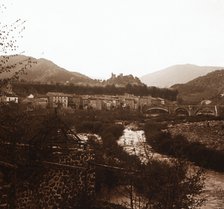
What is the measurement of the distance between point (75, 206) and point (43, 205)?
1163 mm

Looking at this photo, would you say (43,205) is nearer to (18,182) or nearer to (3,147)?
(18,182)

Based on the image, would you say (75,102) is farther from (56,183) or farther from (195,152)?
(56,183)

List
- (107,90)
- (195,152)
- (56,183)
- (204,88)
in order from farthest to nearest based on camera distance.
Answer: (204,88) < (107,90) < (195,152) < (56,183)

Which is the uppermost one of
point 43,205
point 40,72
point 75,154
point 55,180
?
point 40,72

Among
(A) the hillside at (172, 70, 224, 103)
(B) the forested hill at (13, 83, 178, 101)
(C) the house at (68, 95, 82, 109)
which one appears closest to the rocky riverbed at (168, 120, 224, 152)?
(C) the house at (68, 95, 82, 109)

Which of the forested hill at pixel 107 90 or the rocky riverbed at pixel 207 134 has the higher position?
the forested hill at pixel 107 90

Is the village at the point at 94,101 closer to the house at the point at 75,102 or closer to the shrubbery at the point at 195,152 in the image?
the house at the point at 75,102

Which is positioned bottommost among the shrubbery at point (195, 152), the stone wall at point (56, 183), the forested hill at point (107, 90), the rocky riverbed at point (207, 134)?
the shrubbery at point (195, 152)

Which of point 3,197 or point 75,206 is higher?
point 3,197

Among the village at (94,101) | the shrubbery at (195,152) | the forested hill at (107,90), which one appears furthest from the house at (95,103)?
the shrubbery at (195,152)

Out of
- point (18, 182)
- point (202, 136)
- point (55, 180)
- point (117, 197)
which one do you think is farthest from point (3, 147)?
point (202, 136)

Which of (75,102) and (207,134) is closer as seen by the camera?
(207,134)

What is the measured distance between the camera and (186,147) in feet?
87.5

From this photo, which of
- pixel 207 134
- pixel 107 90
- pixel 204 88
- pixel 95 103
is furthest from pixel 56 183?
pixel 204 88
